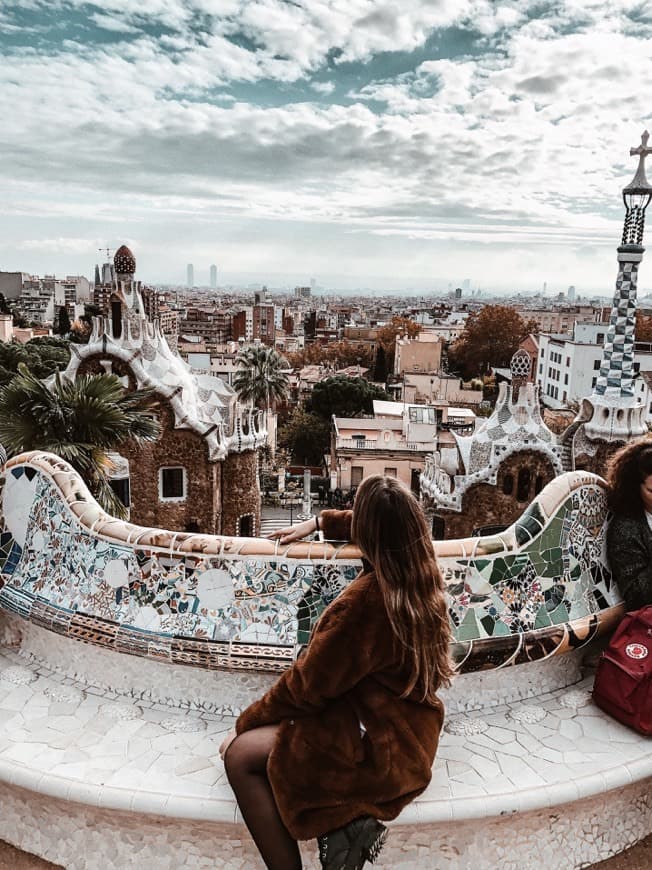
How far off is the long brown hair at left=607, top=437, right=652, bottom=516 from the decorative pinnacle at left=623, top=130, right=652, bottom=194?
9996 mm

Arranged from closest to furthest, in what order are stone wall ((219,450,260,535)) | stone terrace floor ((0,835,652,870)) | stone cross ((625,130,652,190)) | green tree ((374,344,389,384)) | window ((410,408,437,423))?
stone terrace floor ((0,835,652,870)), stone cross ((625,130,652,190)), stone wall ((219,450,260,535)), window ((410,408,437,423)), green tree ((374,344,389,384))

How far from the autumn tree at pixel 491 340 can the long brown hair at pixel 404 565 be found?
52.5 metres

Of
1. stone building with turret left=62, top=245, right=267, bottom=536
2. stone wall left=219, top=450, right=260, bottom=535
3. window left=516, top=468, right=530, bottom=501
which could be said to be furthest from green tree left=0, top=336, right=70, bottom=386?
window left=516, top=468, right=530, bottom=501

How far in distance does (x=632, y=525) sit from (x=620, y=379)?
10357mm

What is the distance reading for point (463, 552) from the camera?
3.39m

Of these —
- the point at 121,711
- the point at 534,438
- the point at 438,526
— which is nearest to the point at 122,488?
the point at 438,526

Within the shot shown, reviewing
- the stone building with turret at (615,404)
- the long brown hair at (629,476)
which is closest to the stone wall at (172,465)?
the stone building with turret at (615,404)

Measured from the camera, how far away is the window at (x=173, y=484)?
13.4 metres

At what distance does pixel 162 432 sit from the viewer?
512 inches

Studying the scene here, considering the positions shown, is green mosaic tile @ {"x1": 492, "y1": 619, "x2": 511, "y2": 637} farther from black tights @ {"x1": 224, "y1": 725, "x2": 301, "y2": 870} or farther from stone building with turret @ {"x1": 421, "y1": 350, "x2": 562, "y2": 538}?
stone building with turret @ {"x1": 421, "y1": 350, "x2": 562, "y2": 538}

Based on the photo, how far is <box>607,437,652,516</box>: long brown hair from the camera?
11.6ft

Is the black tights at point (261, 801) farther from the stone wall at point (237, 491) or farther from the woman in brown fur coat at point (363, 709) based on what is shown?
the stone wall at point (237, 491)

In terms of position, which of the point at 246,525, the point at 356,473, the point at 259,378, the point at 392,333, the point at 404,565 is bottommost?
the point at 356,473

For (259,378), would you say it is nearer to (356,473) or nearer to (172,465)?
(356,473)
